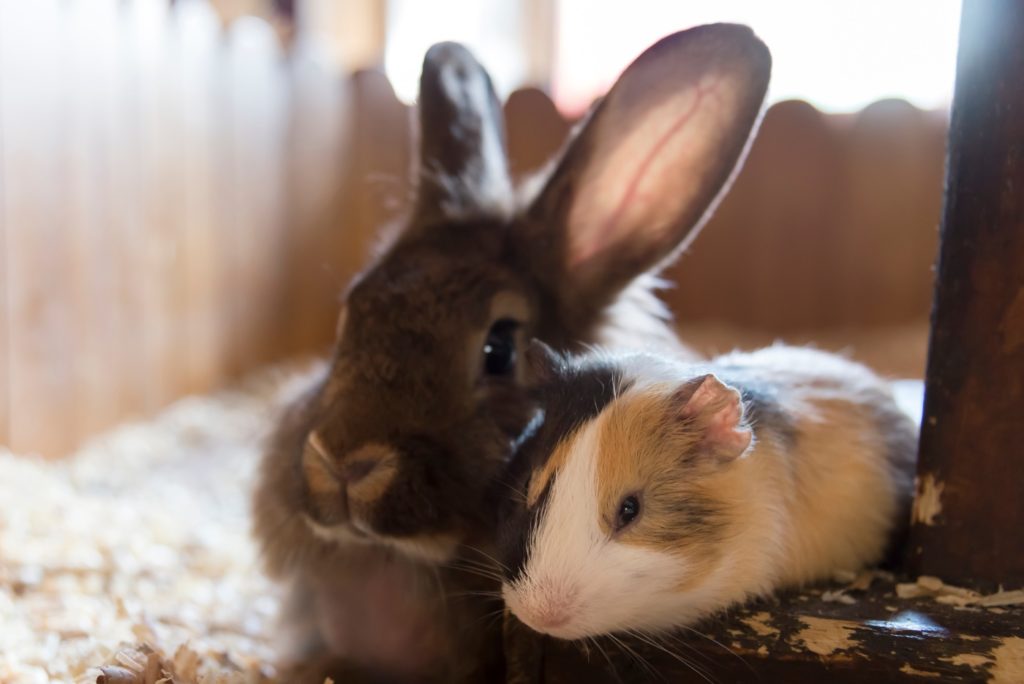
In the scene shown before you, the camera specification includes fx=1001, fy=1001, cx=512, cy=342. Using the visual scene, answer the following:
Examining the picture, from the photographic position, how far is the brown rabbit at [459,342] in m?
1.51

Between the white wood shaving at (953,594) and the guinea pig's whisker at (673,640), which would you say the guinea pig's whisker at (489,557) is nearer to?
the guinea pig's whisker at (673,640)

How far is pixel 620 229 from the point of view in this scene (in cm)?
185

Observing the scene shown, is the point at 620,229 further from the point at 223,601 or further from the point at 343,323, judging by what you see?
the point at 223,601

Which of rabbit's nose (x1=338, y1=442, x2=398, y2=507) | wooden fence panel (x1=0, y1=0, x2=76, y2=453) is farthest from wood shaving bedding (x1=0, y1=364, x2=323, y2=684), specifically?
rabbit's nose (x1=338, y1=442, x2=398, y2=507)

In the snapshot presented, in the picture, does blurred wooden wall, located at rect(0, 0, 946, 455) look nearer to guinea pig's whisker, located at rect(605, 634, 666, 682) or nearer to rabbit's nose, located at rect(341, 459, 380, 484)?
rabbit's nose, located at rect(341, 459, 380, 484)

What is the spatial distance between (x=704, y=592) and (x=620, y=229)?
0.75 metres

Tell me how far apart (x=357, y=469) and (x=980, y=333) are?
92cm

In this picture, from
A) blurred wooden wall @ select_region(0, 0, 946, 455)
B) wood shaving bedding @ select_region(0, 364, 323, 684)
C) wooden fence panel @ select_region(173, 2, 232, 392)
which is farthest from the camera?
wooden fence panel @ select_region(173, 2, 232, 392)

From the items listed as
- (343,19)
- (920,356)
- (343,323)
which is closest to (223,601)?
(343,323)

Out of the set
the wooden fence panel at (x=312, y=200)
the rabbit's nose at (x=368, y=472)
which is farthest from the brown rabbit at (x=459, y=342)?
the wooden fence panel at (x=312, y=200)

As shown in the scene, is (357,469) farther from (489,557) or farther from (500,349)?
(500,349)

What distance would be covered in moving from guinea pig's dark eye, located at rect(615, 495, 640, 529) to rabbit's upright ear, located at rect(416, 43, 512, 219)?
0.84 metres

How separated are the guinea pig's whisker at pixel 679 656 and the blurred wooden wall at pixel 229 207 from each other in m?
1.38

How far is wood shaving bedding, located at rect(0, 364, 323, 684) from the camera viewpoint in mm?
1668
